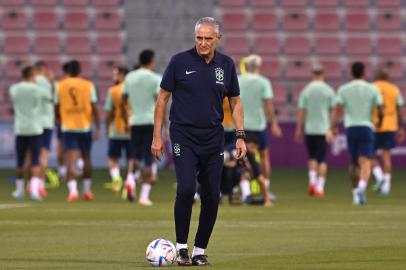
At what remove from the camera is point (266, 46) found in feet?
126

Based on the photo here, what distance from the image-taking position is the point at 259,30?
127ft

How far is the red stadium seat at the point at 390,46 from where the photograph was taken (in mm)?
38500

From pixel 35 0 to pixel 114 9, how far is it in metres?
2.34

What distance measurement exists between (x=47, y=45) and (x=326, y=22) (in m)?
8.05

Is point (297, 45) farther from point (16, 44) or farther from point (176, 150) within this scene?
point (176, 150)

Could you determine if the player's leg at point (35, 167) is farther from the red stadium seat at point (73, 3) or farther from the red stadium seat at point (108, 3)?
the red stadium seat at point (73, 3)

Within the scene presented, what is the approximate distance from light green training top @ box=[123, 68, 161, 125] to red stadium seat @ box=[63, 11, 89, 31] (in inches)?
643

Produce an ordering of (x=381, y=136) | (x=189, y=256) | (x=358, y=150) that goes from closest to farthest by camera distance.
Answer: (x=189, y=256) → (x=358, y=150) → (x=381, y=136)

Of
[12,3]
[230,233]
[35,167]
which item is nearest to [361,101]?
[35,167]

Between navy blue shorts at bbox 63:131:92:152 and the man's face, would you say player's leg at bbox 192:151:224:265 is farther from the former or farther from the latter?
navy blue shorts at bbox 63:131:92:152

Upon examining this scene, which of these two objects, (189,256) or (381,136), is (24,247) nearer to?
(189,256)

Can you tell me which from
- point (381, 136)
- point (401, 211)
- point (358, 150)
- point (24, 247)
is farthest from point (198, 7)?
point (24, 247)

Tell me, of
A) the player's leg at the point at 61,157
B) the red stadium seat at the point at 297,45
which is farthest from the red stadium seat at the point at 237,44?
the player's leg at the point at 61,157

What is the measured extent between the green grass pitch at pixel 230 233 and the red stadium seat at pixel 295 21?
46.0 ft
